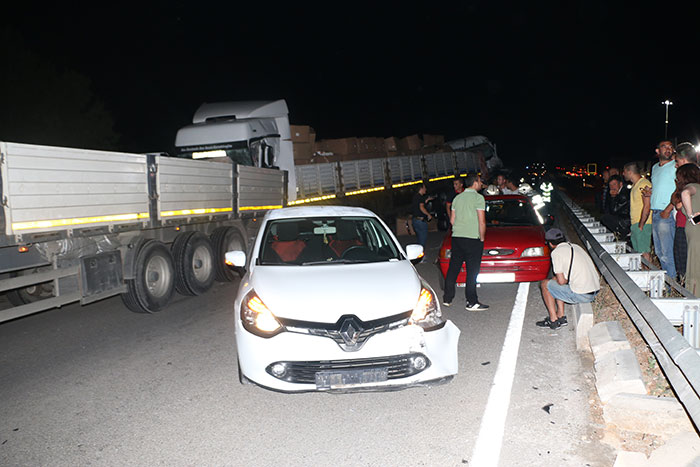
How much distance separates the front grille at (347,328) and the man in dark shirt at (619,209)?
719cm

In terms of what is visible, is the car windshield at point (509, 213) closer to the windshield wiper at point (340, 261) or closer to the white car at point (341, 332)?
the windshield wiper at point (340, 261)

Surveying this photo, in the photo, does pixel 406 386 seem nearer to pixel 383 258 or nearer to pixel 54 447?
pixel 383 258

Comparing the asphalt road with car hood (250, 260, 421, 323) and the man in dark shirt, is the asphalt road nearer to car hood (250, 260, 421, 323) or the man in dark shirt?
car hood (250, 260, 421, 323)

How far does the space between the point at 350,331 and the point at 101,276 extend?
4.39 metres

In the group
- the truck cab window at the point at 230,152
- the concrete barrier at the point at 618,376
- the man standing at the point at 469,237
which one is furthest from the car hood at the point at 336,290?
the truck cab window at the point at 230,152

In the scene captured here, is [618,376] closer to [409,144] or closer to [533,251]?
[533,251]

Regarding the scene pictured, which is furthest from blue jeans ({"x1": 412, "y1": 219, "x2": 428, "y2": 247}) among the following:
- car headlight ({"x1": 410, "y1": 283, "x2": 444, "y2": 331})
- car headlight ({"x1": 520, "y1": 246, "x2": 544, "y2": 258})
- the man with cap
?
car headlight ({"x1": 410, "y1": 283, "x2": 444, "y2": 331})

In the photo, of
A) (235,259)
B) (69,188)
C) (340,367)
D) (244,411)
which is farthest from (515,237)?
(69,188)

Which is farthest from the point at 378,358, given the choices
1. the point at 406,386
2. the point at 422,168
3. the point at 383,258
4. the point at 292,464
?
the point at 422,168

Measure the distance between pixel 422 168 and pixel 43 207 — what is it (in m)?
19.4

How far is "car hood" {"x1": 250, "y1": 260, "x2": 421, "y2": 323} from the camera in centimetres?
438

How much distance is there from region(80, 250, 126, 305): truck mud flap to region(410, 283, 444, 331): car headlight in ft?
14.3

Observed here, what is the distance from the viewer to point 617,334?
500 centimetres

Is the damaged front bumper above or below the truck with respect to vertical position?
below
